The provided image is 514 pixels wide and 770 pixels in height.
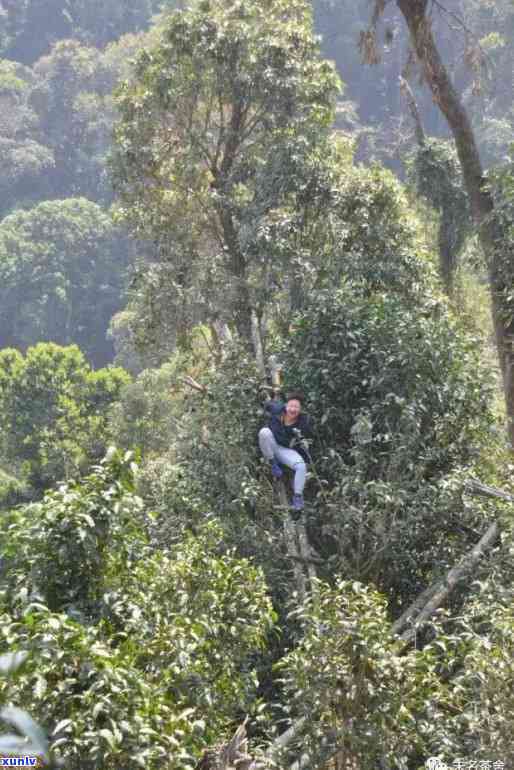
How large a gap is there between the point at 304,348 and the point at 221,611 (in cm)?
427

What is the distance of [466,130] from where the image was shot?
1130 cm

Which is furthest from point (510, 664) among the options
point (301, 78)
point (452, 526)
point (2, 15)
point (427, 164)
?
point (2, 15)

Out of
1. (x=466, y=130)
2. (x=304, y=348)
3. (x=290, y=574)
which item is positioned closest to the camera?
(x=290, y=574)

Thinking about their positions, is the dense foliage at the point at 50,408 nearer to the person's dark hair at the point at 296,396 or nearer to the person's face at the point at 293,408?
the person's dark hair at the point at 296,396

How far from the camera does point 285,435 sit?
28.2 ft

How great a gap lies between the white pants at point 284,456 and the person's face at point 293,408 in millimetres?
238

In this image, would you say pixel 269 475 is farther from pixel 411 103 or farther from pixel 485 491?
pixel 411 103

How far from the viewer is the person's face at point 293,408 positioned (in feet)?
28.0

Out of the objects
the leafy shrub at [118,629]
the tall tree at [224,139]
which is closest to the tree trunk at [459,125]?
the tall tree at [224,139]

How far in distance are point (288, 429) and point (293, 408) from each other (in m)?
0.20

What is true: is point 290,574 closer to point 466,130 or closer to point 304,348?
point 304,348

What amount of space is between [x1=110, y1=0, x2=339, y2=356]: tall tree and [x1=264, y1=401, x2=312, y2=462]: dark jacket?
3559mm

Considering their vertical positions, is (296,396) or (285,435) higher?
(296,396)

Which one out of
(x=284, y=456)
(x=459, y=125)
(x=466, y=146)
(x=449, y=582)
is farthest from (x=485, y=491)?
(x=459, y=125)
